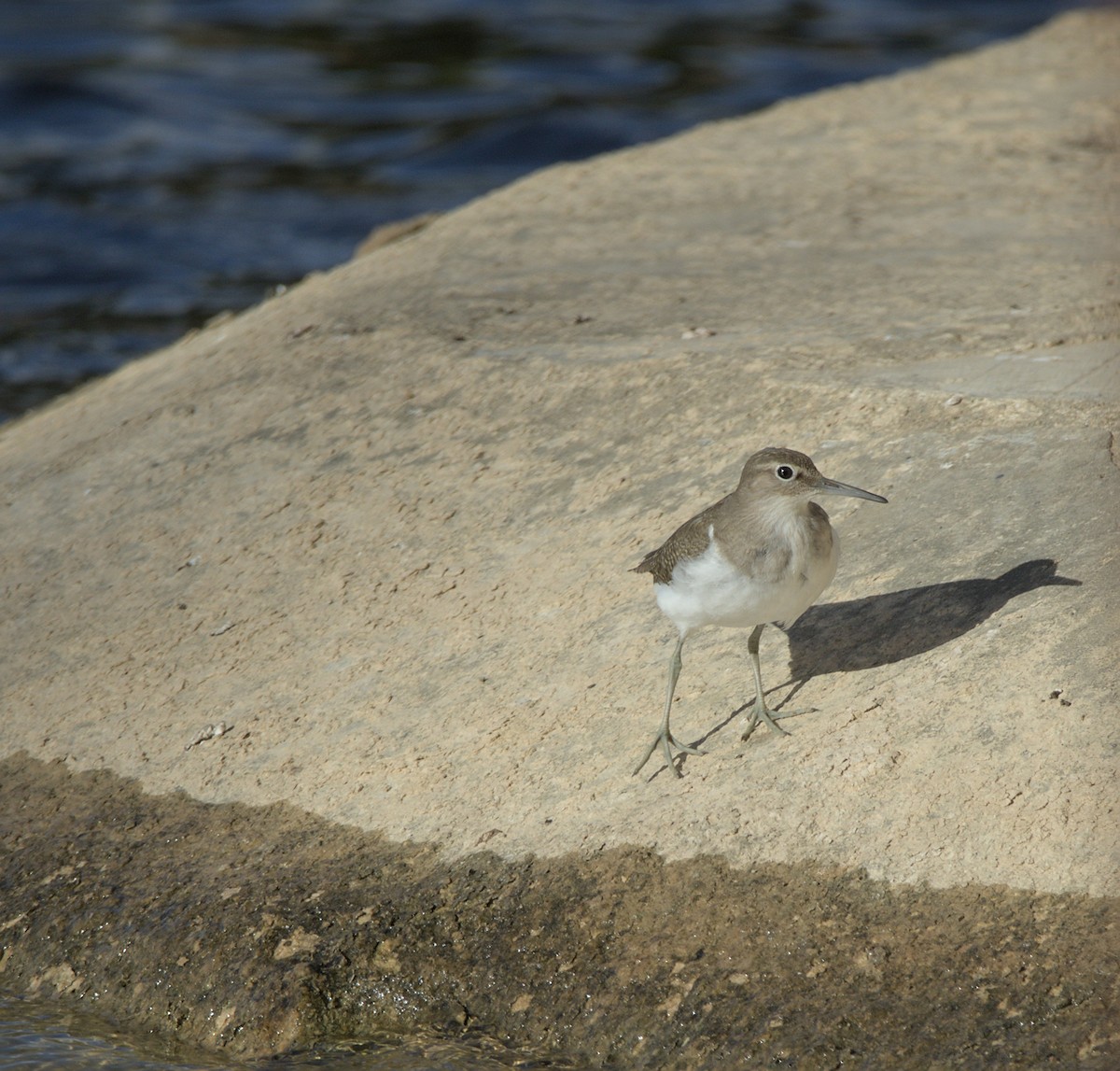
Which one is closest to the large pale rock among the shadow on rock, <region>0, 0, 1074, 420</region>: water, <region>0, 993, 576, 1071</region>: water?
the shadow on rock

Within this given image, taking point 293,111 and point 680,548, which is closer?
point 680,548

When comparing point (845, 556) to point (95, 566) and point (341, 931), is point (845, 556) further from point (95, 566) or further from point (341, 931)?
point (95, 566)

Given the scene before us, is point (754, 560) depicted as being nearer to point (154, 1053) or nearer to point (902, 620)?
point (902, 620)

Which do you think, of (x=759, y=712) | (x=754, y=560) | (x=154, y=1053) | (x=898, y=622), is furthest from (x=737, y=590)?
(x=154, y=1053)

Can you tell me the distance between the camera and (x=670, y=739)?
501 centimetres

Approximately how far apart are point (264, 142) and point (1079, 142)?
42.8 ft

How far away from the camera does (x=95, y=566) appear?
6.52m

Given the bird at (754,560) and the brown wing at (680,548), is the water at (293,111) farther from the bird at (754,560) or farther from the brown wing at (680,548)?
the bird at (754,560)

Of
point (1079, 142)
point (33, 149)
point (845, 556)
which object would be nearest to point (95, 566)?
point (845, 556)

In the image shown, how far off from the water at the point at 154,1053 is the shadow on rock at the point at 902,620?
1.74 meters

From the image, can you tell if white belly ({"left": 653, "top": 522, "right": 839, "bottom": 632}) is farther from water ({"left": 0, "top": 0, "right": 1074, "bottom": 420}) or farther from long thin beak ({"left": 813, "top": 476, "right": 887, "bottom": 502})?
water ({"left": 0, "top": 0, "right": 1074, "bottom": 420})

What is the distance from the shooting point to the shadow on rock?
5062mm

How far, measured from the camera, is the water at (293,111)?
50.7 ft

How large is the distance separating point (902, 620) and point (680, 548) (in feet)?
2.74
